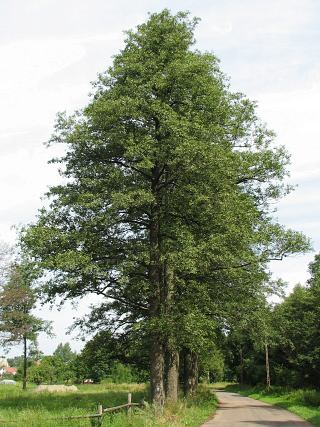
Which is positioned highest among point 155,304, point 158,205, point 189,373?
point 158,205

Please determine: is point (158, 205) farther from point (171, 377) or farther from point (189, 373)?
point (189, 373)

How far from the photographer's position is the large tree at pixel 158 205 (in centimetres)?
2039

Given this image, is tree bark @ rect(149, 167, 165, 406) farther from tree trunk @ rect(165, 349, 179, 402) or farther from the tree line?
the tree line

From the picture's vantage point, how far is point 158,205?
2256 centimetres

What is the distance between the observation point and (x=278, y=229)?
75.0 feet

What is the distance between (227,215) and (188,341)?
5400 millimetres

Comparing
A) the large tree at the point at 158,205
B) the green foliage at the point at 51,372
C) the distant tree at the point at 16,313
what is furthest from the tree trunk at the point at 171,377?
the green foliage at the point at 51,372

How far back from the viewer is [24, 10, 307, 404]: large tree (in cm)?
2039

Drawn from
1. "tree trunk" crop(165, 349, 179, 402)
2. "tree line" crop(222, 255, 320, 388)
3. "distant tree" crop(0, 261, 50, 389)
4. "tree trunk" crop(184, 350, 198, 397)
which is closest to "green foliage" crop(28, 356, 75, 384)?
"distant tree" crop(0, 261, 50, 389)

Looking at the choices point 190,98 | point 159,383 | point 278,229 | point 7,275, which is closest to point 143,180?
point 190,98

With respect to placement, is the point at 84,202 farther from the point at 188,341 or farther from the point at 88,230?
the point at 188,341

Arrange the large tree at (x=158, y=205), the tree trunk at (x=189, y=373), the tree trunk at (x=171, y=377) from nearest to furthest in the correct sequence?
the large tree at (x=158, y=205) → the tree trunk at (x=171, y=377) → the tree trunk at (x=189, y=373)

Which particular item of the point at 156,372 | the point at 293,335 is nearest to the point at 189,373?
the point at 293,335

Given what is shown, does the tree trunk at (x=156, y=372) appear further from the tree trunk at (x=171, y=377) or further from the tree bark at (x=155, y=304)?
the tree trunk at (x=171, y=377)
